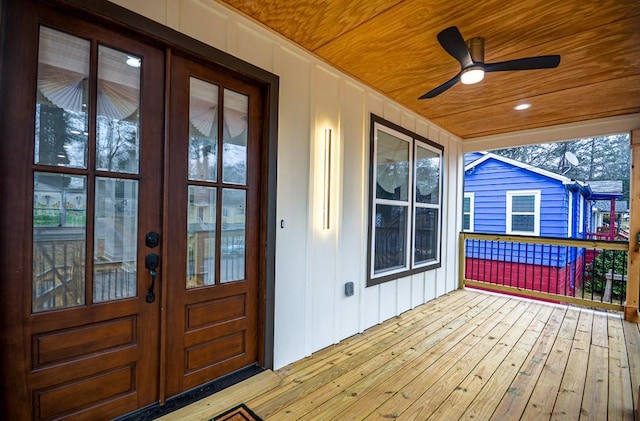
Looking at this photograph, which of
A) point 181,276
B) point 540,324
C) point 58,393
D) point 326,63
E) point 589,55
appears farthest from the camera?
point 540,324

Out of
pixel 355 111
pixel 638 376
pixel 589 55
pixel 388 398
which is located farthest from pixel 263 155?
pixel 638 376

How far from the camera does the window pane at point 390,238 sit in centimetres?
339

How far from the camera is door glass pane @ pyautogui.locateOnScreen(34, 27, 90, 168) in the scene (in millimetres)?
1446

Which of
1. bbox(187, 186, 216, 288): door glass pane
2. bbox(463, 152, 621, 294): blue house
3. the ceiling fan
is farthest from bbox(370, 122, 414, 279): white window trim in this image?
bbox(463, 152, 621, 294): blue house

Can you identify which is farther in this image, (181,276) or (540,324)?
(540,324)

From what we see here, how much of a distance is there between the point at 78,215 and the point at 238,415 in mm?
1500

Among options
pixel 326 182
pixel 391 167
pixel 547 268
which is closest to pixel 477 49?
pixel 391 167

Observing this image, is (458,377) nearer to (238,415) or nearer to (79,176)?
(238,415)

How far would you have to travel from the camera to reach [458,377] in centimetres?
226

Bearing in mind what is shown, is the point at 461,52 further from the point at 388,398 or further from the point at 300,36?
the point at 388,398

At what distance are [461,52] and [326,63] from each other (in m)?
1.16

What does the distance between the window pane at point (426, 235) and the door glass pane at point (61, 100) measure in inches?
144

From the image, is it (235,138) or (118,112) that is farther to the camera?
(235,138)

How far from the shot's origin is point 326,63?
2701 millimetres
